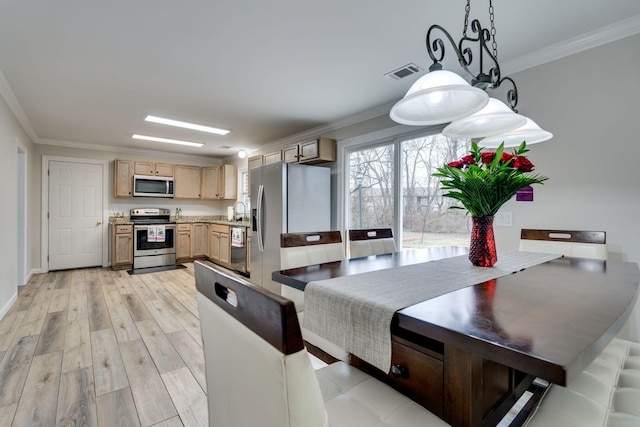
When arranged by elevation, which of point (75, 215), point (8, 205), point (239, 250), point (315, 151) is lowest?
point (239, 250)

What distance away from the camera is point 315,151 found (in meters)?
4.06

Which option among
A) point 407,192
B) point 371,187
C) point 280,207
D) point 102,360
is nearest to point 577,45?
point 407,192

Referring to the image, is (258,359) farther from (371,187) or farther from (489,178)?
(371,187)

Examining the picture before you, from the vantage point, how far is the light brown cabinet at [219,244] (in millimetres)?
5441

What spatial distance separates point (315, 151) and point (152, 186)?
384 centimetres

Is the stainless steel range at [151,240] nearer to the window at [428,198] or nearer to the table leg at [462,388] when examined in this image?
the window at [428,198]

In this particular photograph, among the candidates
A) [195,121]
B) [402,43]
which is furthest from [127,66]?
[402,43]

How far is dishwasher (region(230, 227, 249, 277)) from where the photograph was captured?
479cm

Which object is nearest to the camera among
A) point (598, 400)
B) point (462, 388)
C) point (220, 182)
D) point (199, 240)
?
point (462, 388)

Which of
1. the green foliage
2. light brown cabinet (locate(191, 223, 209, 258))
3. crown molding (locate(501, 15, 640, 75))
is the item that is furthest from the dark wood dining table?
light brown cabinet (locate(191, 223, 209, 258))

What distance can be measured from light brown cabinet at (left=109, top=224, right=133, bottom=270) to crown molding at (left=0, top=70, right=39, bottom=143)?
186 cm

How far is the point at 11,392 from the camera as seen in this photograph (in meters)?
1.78

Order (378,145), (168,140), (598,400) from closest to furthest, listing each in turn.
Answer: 1. (598,400)
2. (378,145)
3. (168,140)

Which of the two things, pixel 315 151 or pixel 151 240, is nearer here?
pixel 315 151
